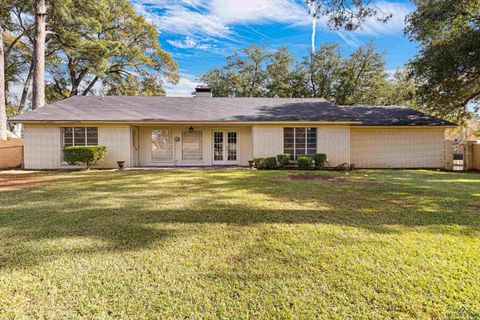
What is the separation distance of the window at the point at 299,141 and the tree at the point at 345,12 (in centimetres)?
720

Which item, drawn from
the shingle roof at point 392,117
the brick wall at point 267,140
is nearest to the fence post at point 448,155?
the shingle roof at point 392,117

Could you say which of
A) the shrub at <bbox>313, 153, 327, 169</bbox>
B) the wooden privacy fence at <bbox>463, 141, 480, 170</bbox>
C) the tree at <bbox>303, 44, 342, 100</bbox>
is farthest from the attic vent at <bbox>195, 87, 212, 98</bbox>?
the wooden privacy fence at <bbox>463, 141, 480, 170</bbox>

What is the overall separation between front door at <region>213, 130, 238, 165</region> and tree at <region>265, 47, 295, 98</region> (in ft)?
51.3

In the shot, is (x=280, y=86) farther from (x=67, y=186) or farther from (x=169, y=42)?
(x=67, y=186)

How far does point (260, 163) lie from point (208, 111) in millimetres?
4446

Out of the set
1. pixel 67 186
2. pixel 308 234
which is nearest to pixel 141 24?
pixel 67 186

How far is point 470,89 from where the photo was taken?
48.4 ft

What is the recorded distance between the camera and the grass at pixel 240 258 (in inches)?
89.4

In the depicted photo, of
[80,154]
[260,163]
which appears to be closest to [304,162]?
[260,163]

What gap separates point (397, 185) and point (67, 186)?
10242mm

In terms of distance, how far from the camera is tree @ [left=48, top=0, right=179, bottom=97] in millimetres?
20531

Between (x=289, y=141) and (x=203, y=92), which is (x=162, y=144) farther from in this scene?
(x=289, y=141)

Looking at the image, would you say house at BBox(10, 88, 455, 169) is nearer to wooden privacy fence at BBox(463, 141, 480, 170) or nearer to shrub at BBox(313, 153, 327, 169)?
shrub at BBox(313, 153, 327, 169)

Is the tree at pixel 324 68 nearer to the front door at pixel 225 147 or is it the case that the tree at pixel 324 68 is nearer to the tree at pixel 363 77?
the tree at pixel 363 77
